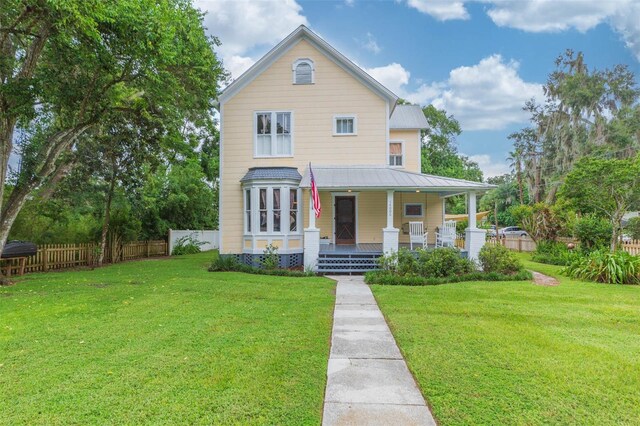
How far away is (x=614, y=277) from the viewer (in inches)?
397

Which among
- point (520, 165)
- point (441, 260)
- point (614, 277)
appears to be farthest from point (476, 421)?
point (520, 165)

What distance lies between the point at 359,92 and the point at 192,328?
11.6 metres

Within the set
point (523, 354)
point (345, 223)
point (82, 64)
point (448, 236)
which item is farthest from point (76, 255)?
point (523, 354)

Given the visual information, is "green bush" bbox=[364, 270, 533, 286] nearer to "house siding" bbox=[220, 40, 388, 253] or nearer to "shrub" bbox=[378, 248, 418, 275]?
"shrub" bbox=[378, 248, 418, 275]

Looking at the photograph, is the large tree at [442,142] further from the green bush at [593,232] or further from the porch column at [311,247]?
the porch column at [311,247]

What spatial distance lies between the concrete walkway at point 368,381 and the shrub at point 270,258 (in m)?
6.60

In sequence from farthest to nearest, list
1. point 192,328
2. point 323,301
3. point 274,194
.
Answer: point 274,194 → point 323,301 → point 192,328

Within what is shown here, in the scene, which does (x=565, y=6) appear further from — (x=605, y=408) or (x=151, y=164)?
(x=151, y=164)

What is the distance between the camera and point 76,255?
14.6m

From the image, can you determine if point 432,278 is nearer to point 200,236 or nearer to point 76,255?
point 76,255

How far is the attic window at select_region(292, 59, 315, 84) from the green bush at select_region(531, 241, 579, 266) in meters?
12.6

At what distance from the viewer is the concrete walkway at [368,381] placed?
3.11 meters

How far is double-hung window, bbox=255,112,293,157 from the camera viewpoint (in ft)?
46.9

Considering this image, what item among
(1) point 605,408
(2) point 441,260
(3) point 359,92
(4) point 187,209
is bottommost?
(1) point 605,408
